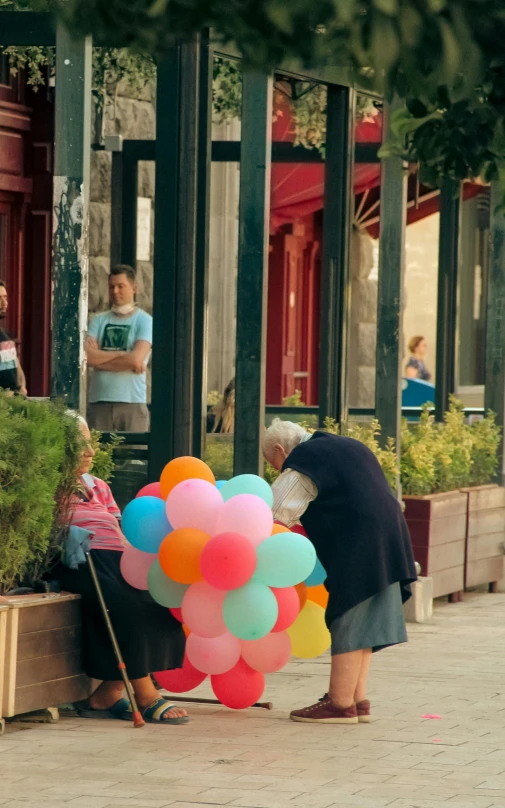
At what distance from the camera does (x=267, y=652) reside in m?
6.77

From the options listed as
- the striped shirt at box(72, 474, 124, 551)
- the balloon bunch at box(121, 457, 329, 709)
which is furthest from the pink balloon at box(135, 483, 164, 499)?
the striped shirt at box(72, 474, 124, 551)

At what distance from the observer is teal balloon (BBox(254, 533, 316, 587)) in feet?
21.6

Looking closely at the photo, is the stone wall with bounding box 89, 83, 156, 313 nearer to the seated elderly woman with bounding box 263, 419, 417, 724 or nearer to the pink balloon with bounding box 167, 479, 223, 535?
the seated elderly woman with bounding box 263, 419, 417, 724

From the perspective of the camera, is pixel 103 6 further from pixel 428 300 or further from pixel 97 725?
pixel 428 300

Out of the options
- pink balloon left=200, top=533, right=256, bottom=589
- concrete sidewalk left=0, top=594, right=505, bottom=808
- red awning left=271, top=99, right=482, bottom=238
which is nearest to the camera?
concrete sidewalk left=0, top=594, right=505, bottom=808

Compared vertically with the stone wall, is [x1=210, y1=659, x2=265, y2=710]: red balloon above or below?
below

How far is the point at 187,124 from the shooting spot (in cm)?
879

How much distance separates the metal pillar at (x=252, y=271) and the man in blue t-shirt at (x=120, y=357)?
1.24 m

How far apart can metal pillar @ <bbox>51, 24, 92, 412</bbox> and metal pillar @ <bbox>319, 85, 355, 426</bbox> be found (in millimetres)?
2717

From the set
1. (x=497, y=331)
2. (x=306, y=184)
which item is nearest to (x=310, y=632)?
(x=497, y=331)

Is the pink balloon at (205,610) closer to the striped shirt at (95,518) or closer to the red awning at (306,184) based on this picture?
the striped shirt at (95,518)

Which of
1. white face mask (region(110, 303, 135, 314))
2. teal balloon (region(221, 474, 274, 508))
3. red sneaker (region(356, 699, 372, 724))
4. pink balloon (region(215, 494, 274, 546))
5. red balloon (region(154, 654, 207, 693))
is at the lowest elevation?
red sneaker (region(356, 699, 372, 724))

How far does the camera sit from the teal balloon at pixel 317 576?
23.1ft

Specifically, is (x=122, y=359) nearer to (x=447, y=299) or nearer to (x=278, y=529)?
(x=278, y=529)
